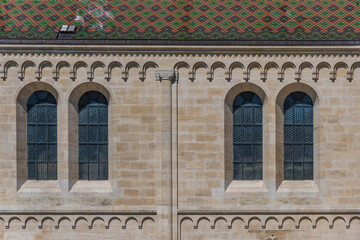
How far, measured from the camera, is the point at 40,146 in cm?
2302

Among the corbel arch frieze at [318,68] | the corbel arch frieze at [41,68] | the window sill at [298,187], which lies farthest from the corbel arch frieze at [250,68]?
the corbel arch frieze at [41,68]

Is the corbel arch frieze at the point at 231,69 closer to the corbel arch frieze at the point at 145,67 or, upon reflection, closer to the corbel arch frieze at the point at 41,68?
the corbel arch frieze at the point at 145,67

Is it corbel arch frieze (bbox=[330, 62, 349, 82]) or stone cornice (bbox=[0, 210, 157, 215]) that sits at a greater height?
corbel arch frieze (bbox=[330, 62, 349, 82])

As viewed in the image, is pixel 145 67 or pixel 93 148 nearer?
pixel 145 67

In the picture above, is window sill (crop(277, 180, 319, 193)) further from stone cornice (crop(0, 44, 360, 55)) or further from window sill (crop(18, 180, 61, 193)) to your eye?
window sill (crop(18, 180, 61, 193))

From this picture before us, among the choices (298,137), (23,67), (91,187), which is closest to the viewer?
(23,67)

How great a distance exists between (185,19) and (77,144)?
6217 millimetres

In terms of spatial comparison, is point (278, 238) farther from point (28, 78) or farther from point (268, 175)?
point (28, 78)

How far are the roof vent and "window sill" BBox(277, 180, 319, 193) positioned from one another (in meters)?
9.19

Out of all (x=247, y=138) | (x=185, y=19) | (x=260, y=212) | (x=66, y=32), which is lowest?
(x=260, y=212)

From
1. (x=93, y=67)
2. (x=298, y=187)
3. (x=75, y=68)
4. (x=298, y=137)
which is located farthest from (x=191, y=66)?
(x=298, y=187)

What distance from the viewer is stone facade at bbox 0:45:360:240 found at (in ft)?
73.6

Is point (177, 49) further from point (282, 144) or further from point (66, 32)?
point (282, 144)

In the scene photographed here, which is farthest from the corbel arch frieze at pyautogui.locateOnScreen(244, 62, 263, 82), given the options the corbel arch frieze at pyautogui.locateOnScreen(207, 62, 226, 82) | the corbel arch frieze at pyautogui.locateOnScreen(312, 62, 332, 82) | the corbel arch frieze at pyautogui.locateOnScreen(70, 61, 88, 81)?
the corbel arch frieze at pyautogui.locateOnScreen(70, 61, 88, 81)
